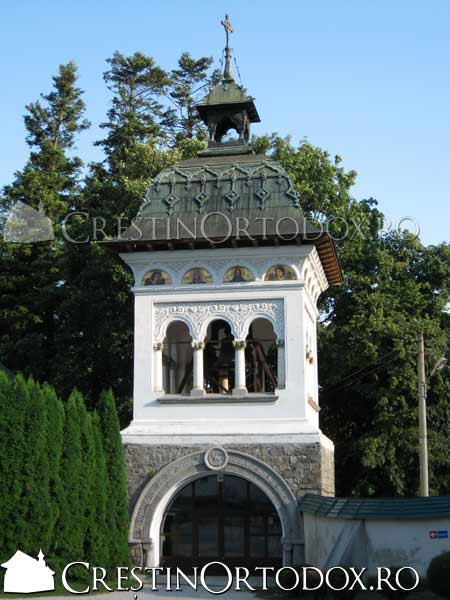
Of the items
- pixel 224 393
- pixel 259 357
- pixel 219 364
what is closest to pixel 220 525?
pixel 224 393

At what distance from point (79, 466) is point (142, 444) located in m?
1.93

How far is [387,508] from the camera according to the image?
17.0 meters

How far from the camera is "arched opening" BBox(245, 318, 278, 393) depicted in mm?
21736

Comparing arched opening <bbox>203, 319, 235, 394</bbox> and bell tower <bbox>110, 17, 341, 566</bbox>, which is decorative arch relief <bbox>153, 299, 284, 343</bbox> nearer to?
bell tower <bbox>110, 17, 341, 566</bbox>

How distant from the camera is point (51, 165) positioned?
38438 mm

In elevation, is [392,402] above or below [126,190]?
below

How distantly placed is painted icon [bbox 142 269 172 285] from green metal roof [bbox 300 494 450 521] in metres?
6.03

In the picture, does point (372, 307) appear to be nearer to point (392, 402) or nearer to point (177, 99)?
point (392, 402)

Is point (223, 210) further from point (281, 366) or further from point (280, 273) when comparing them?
point (281, 366)

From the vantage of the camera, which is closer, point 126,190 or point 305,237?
point 305,237

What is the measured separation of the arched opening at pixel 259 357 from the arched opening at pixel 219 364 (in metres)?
0.54

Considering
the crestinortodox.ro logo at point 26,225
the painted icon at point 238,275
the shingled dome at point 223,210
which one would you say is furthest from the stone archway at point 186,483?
the crestinortodox.ro logo at point 26,225

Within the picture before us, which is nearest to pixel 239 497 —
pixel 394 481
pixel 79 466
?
pixel 79 466

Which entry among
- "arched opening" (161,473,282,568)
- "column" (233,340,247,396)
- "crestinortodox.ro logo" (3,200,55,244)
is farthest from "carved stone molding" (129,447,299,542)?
"crestinortodox.ro logo" (3,200,55,244)
